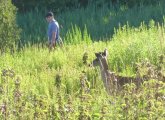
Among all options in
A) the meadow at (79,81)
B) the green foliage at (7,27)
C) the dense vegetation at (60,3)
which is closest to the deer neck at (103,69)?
the meadow at (79,81)

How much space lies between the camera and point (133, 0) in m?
19.8

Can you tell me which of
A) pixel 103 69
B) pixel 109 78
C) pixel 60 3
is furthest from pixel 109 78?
pixel 60 3

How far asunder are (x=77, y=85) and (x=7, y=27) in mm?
5690

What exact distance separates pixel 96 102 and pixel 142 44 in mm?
4641

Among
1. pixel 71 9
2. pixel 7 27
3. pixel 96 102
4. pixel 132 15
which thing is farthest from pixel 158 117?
pixel 71 9

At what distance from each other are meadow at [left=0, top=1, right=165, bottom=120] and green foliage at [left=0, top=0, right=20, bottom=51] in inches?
50.4

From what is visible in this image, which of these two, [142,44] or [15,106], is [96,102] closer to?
[15,106]

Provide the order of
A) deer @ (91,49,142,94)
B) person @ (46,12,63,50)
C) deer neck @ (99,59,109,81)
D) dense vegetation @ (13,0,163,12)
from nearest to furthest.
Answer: deer @ (91,49,142,94)
deer neck @ (99,59,109,81)
person @ (46,12,63,50)
dense vegetation @ (13,0,163,12)

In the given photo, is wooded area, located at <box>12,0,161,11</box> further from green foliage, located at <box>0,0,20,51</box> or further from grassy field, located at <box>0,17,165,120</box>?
grassy field, located at <box>0,17,165,120</box>

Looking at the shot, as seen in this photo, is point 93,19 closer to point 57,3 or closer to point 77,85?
Answer: point 57,3

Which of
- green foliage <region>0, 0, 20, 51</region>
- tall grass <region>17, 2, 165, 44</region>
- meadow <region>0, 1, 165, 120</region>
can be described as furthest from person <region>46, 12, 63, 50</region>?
tall grass <region>17, 2, 165, 44</region>

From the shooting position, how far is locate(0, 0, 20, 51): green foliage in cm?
1390

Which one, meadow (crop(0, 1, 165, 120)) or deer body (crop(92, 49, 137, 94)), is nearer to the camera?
meadow (crop(0, 1, 165, 120))

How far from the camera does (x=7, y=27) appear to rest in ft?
46.9
